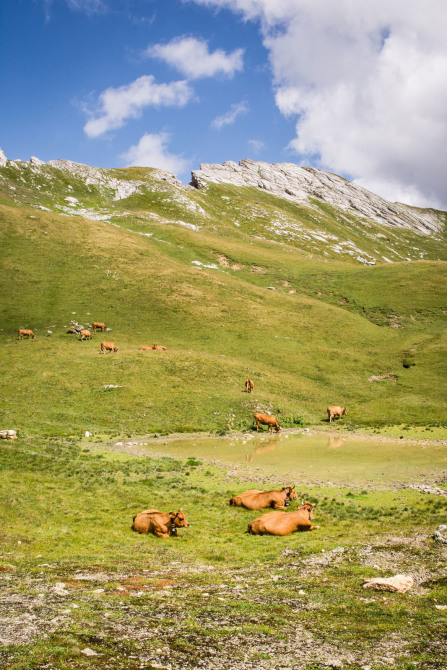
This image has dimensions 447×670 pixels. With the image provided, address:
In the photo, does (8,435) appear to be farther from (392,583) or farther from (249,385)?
(392,583)

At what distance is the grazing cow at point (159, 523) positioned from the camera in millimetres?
15164

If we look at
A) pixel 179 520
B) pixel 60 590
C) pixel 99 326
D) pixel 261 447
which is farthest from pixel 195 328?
pixel 60 590

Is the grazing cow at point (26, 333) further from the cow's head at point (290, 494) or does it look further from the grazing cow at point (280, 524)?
the grazing cow at point (280, 524)

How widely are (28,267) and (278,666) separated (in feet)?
258

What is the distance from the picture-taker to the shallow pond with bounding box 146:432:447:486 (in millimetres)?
22781

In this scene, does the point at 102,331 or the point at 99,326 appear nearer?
the point at 99,326

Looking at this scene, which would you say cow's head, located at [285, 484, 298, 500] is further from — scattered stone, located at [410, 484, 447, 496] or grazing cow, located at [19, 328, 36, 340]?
grazing cow, located at [19, 328, 36, 340]

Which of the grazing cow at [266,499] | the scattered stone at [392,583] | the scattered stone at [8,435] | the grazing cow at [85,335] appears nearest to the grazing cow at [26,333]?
the grazing cow at [85,335]

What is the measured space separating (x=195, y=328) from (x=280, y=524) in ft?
157

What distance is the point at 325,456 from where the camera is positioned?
90.6 feet

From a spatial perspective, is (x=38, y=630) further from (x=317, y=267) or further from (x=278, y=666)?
(x=317, y=267)

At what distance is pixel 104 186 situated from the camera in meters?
151

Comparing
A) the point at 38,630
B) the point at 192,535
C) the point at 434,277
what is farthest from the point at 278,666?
the point at 434,277

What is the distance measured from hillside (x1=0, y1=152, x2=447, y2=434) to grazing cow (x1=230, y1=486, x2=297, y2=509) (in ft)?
57.1
